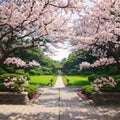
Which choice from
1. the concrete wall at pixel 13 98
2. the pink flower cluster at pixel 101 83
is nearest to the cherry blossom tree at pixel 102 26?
the pink flower cluster at pixel 101 83

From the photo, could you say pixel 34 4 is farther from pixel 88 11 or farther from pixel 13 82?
pixel 13 82

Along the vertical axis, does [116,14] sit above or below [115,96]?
above

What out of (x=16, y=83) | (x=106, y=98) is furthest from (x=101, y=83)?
(x=16, y=83)

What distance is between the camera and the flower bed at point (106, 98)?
18.2 m

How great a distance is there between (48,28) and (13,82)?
254 inches

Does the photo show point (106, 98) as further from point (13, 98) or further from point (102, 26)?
point (13, 98)

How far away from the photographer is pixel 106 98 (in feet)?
60.3

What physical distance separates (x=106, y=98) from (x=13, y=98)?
6214 millimetres

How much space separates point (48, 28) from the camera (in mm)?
14742

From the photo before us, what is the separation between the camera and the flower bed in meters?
18.2

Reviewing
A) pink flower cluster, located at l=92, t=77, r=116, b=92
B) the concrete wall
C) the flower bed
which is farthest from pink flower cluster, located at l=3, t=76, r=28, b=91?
the flower bed

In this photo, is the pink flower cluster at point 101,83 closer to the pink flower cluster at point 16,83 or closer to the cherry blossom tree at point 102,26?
the cherry blossom tree at point 102,26

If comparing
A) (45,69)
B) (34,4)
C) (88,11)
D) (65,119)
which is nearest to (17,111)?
(65,119)

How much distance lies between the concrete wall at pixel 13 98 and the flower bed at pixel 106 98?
15.2 ft
